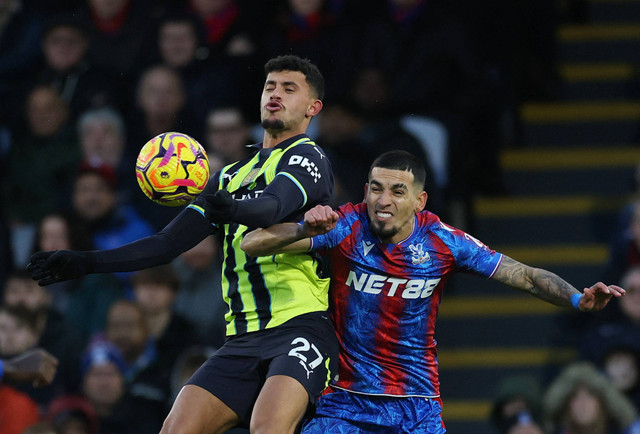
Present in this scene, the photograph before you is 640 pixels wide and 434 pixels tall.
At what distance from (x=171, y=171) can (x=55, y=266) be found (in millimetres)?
686

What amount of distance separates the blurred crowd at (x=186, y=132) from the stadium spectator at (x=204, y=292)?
1 centimetres

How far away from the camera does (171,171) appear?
5410 mm

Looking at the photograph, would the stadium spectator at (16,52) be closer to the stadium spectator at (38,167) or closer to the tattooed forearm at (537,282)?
the stadium spectator at (38,167)

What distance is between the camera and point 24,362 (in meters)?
5.47

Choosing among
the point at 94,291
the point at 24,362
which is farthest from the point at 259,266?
the point at 94,291

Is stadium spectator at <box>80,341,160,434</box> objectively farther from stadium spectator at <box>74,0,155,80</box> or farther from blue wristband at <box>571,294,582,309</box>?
blue wristband at <box>571,294,582,309</box>

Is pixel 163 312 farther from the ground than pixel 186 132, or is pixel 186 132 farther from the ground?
pixel 186 132

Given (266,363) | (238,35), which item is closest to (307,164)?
(266,363)

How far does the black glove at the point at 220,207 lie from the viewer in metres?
4.76

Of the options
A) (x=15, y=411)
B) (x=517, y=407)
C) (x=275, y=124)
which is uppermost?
(x=275, y=124)

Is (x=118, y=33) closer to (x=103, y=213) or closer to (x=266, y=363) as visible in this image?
(x=103, y=213)

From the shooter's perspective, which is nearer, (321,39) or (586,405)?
(586,405)

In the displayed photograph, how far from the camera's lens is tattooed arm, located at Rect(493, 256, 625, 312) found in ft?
16.9

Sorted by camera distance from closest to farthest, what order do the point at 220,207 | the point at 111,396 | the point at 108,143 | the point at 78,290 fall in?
1. the point at 220,207
2. the point at 111,396
3. the point at 78,290
4. the point at 108,143
